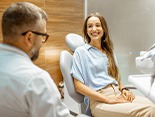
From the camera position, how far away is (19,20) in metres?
1.02

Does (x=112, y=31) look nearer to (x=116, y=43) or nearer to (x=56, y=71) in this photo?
(x=116, y=43)

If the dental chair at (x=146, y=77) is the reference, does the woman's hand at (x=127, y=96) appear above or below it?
below

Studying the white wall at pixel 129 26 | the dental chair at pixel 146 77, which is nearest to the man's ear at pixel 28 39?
the dental chair at pixel 146 77

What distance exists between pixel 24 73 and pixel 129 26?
2604 millimetres

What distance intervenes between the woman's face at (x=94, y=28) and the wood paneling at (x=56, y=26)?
1216 millimetres

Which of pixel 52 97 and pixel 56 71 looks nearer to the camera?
pixel 52 97

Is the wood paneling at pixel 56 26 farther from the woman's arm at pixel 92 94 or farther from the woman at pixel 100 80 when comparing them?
the woman's arm at pixel 92 94

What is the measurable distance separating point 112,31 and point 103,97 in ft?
5.72

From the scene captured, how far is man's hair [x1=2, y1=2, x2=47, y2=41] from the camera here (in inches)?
40.3

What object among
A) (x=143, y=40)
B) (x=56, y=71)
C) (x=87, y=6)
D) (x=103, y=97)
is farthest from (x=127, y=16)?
(x=103, y=97)

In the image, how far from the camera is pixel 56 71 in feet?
11.4

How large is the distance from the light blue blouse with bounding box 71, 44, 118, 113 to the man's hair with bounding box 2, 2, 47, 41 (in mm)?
860

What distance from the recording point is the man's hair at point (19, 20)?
1023 mm

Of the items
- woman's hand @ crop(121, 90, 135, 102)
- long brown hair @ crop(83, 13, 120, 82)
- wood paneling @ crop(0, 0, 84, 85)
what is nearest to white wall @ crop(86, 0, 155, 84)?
wood paneling @ crop(0, 0, 84, 85)
